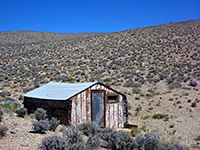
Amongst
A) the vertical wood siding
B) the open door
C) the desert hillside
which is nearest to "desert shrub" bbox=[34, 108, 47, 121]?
the desert hillside

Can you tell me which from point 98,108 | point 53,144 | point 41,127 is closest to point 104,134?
point 41,127

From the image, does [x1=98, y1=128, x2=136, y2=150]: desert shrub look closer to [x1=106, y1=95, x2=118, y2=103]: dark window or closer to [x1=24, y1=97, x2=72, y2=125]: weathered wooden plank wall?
[x1=24, y1=97, x2=72, y2=125]: weathered wooden plank wall

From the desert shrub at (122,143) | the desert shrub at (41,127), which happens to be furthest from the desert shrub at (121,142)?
the desert shrub at (41,127)

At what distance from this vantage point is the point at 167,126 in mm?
14695

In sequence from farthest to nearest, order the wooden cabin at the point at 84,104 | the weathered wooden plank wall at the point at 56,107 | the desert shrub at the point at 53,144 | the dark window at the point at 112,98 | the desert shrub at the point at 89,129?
1. the dark window at the point at 112,98
2. the wooden cabin at the point at 84,104
3. the weathered wooden plank wall at the point at 56,107
4. the desert shrub at the point at 89,129
5. the desert shrub at the point at 53,144

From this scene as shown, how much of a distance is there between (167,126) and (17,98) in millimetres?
14035

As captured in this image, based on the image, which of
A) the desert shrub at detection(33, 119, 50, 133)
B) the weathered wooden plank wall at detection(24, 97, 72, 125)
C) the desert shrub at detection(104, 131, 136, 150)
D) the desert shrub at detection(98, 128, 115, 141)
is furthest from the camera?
the weathered wooden plank wall at detection(24, 97, 72, 125)

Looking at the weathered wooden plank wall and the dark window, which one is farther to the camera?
the dark window

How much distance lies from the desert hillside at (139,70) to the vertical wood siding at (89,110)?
2.37 m

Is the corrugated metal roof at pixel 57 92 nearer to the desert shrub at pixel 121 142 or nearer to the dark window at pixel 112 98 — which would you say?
the dark window at pixel 112 98

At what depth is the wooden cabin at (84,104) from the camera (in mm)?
12117

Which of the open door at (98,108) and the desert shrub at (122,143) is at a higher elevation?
the open door at (98,108)

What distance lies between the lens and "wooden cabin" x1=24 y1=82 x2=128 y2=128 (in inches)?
477

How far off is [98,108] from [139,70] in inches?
793
